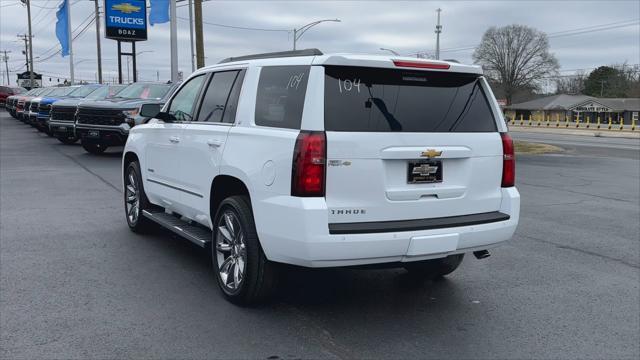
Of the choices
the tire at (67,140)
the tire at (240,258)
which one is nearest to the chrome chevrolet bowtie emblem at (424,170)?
the tire at (240,258)

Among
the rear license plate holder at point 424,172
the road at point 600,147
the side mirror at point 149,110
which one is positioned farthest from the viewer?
the road at point 600,147

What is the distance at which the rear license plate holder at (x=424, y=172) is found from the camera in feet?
14.2

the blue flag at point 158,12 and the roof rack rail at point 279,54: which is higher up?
the blue flag at point 158,12

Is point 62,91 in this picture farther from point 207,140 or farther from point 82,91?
point 207,140

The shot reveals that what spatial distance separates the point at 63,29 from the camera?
4459 centimetres

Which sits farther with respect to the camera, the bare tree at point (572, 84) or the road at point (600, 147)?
the bare tree at point (572, 84)

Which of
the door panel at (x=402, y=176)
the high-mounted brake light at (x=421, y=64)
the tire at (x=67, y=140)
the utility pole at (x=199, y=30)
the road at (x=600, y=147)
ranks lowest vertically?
the road at (x=600, y=147)

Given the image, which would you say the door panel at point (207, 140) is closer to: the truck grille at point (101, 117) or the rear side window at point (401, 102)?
the rear side window at point (401, 102)

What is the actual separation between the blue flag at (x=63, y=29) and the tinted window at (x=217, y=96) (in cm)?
4220

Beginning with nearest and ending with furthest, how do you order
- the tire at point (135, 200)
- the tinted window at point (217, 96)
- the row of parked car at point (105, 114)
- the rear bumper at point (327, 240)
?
1. the rear bumper at point (327, 240)
2. the tinted window at point (217, 96)
3. the tire at point (135, 200)
4. the row of parked car at point (105, 114)

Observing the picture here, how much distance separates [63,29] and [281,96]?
4538cm

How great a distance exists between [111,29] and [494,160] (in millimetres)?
34875

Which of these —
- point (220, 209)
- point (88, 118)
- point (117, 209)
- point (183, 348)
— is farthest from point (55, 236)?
point (88, 118)

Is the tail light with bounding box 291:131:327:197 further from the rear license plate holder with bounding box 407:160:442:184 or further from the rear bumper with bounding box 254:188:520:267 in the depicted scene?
the rear license plate holder with bounding box 407:160:442:184
